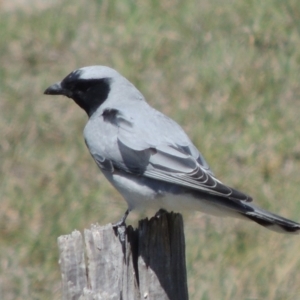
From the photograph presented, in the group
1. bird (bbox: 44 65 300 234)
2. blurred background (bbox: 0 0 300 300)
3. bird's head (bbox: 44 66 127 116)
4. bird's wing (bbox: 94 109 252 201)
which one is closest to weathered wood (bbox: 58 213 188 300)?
bird (bbox: 44 65 300 234)

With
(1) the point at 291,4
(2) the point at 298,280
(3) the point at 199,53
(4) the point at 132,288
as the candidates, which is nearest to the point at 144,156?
(4) the point at 132,288

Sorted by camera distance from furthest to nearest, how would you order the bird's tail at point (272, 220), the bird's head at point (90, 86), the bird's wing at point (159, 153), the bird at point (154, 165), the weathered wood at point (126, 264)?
1. the bird's head at point (90, 86)
2. the bird's wing at point (159, 153)
3. the bird at point (154, 165)
4. the bird's tail at point (272, 220)
5. the weathered wood at point (126, 264)

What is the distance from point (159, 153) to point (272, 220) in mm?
882

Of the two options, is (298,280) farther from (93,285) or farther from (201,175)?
(93,285)

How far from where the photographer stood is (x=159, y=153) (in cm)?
475

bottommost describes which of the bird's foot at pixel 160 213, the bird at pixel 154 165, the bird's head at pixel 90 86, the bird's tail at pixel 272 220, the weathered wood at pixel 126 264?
the weathered wood at pixel 126 264

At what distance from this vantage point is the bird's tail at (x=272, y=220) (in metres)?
4.12

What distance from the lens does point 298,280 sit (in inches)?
255

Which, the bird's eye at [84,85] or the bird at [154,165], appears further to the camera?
the bird's eye at [84,85]

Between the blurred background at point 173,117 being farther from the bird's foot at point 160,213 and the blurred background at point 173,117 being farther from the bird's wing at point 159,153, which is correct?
the bird's wing at point 159,153

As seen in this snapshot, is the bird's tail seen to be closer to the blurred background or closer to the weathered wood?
the weathered wood

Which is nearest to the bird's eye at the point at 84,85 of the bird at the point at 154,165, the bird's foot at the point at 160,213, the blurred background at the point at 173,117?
the bird at the point at 154,165

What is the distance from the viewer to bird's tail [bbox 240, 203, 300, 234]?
4.12 m

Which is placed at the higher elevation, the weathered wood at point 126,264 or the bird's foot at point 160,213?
the bird's foot at point 160,213
